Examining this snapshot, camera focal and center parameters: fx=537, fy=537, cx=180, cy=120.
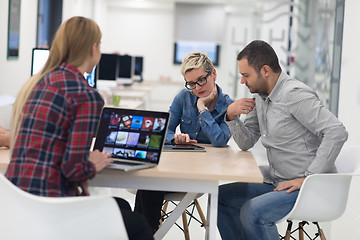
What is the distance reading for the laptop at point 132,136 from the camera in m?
A: 2.13

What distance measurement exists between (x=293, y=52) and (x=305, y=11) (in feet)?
1.79

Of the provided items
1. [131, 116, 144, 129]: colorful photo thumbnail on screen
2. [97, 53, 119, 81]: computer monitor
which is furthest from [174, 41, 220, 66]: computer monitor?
[131, 116, 144, 129]: colorful photo thumbnail on screen

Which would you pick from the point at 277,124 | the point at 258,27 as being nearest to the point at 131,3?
the point at 258,27

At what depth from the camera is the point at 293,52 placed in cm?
689

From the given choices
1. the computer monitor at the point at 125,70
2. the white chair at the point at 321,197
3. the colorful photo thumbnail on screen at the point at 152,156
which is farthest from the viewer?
the computer monitor at the point at 125,70

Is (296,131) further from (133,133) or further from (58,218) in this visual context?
(58,218)

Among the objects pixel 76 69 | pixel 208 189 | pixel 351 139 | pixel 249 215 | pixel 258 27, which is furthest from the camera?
pixel 258 27

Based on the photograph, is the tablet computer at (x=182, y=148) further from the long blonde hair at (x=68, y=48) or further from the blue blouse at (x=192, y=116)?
the long blonde hair at (x=68, y=48)

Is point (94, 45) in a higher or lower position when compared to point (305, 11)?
lower

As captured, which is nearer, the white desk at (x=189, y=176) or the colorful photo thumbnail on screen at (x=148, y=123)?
the white desk at (x=189, y=176)

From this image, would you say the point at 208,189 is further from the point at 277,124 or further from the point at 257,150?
the point at 257,150

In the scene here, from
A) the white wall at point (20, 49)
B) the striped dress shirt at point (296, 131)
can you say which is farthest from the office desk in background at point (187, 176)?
the white wall at point (20, 49)

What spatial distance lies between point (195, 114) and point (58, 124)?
1.35 metres

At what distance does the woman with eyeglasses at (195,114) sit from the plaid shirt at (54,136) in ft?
3.43
